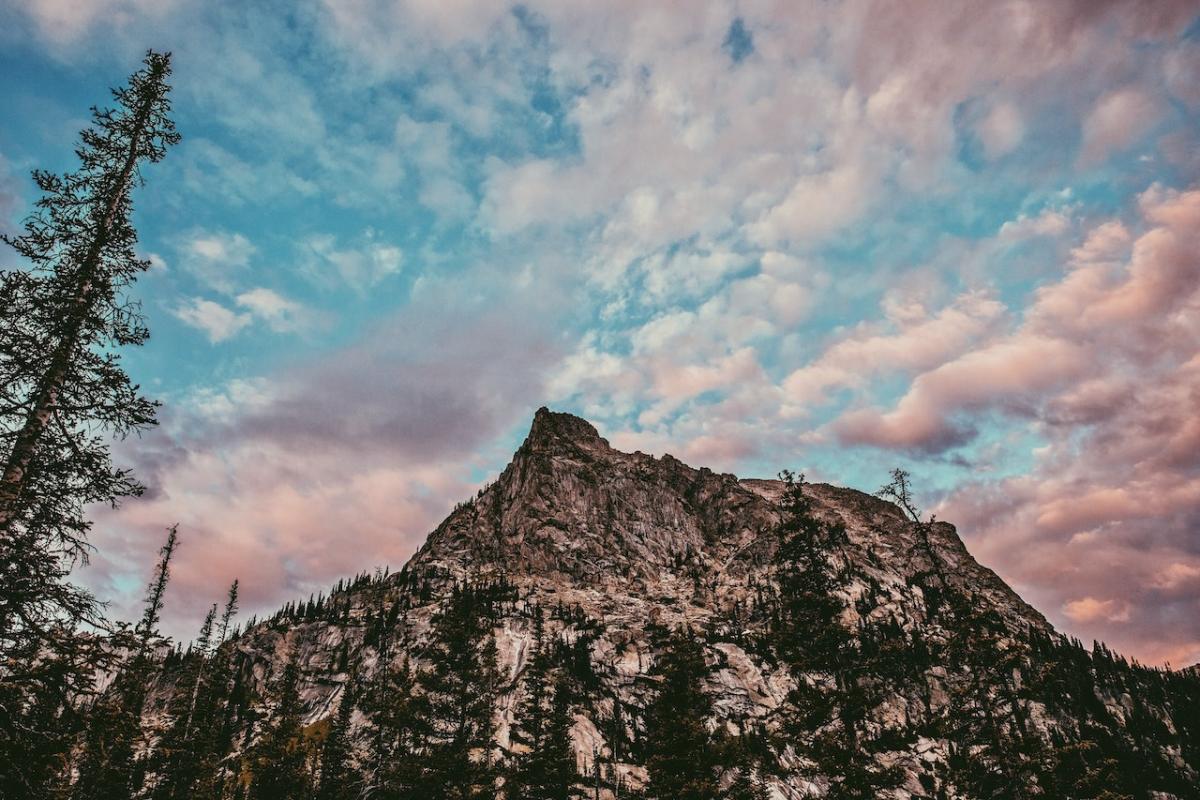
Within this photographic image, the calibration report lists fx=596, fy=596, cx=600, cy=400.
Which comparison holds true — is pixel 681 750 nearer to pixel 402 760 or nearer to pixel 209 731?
pixel 402 760

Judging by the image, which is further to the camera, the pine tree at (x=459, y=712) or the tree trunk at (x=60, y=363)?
the pine tree at (x=459, y=712)

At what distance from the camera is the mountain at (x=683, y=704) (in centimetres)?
2334

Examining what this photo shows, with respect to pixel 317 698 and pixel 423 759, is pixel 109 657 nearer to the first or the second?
pixel 423 759

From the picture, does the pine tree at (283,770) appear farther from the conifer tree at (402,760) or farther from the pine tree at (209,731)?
the conifer tree at (402,760)

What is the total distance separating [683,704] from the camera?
45625mm

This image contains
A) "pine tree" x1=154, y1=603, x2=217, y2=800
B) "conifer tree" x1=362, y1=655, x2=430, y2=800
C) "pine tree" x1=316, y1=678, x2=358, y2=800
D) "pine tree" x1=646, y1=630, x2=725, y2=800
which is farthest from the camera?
"pine tree" x1=316, y1=678, x2=358, y2=800

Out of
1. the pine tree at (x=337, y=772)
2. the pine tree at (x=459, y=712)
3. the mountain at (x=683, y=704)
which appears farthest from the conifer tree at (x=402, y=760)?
the pine tree at (x=337, y=772)

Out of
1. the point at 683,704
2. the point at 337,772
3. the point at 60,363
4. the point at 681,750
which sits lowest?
the point at 337,772

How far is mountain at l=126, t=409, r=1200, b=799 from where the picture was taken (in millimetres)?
23344

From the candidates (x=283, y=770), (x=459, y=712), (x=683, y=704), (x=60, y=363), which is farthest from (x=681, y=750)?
(x=283, y=770)

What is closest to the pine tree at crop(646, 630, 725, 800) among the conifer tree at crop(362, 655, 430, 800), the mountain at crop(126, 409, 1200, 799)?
the mountain at crop(126, 409, 1200, 799)

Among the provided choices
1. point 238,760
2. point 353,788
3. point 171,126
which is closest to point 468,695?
point 171,126

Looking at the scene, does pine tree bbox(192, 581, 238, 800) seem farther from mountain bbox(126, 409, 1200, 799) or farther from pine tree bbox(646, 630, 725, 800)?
pine tree bbox(646, 630, 725, 800)

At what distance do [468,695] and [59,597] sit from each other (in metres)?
30.3
